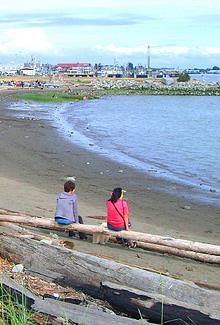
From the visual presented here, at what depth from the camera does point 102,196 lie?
16.7 metres

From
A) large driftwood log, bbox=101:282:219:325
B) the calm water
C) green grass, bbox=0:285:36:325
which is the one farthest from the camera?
the calm water

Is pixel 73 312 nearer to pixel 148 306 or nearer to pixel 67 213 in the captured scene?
pixel 148 306

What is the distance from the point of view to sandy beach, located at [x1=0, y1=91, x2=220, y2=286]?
9.78 meters

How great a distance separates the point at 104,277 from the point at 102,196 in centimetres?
971

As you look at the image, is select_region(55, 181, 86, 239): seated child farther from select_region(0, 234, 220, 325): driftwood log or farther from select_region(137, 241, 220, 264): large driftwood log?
select_region(0, 234, 220, 325): driftwood log

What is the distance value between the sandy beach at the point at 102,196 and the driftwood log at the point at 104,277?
6.18 ft

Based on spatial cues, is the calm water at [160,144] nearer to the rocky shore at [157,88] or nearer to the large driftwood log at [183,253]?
the large driftwood log at [183,253]

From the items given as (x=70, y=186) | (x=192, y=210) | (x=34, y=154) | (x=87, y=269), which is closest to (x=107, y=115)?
(x=34, y=154)

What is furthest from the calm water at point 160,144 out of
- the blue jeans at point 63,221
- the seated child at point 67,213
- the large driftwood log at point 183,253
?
the large driftwood log at point 183,253

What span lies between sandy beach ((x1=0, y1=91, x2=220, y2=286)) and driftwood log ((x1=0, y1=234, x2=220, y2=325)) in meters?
1.88

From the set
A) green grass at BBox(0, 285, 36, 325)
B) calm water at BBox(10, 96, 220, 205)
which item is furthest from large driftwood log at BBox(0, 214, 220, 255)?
calm water at BBox(10, 96, 220, 205)

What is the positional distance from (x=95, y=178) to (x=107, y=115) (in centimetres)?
3328

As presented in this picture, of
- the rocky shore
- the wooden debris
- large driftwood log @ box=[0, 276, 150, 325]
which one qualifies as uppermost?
the rocky shore

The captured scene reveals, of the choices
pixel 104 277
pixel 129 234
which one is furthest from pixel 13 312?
pixel 129 234
